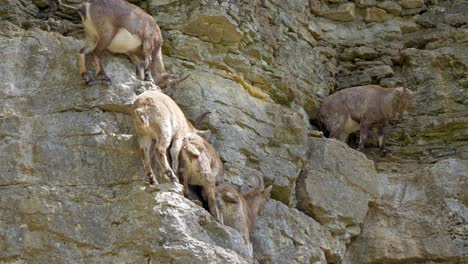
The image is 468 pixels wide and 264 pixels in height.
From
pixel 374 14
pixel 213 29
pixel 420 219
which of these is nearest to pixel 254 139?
pixel 213 29

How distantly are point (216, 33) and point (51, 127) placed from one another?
3.89 meters

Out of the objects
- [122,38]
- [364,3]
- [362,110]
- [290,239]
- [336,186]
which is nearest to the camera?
[122,38]

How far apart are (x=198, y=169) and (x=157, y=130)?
2.69ft

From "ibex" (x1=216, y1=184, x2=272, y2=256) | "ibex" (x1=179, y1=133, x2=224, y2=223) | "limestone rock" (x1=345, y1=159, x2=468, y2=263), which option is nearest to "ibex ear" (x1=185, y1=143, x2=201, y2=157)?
"ibex" (x1=179, y1=133, x2=224, y2=223)

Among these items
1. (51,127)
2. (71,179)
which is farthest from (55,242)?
(51,127)

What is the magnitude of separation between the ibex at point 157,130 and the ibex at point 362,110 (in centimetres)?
492

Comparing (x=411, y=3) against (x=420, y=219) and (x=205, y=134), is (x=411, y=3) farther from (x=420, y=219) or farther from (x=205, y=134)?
(x=205, y=134)

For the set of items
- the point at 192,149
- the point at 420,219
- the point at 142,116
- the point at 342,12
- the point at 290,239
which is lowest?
the point at 420,219

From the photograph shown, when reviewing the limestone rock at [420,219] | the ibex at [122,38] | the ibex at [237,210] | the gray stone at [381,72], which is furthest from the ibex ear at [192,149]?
the gray stone at [381,72]

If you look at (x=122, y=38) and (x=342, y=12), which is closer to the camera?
(x=122, y=38)

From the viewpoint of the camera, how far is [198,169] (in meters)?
10.7

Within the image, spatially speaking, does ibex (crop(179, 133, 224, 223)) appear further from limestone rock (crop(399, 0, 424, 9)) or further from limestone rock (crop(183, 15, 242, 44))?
limestone rock (crop(399, 0, 424, 9))

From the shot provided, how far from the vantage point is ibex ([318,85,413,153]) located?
14922 mm

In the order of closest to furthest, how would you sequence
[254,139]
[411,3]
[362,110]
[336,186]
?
1. [254,139]
2. [336,186]
3. [362,110]
4. [411,3]
